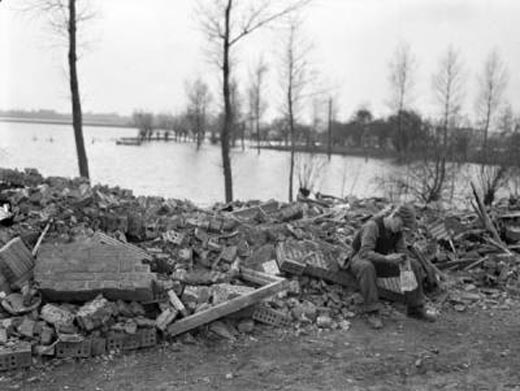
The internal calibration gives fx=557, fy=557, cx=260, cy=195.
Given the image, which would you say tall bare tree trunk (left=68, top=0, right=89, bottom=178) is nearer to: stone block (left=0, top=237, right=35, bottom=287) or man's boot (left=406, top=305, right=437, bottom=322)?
stone block (left=0, top=237, right=35, bottom=287)

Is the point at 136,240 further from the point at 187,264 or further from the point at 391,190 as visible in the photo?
the point at 391,190

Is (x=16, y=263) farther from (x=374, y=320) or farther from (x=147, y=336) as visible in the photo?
(x=374, y=320)

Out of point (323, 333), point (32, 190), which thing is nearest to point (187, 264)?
point (323, 333)

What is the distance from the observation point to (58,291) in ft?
17.2

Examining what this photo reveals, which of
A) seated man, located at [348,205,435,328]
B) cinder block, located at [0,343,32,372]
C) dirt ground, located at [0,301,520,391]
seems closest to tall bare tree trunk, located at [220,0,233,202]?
seated man, located at [348,205,435,328]

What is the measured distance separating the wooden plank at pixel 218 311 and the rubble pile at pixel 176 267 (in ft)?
0.04

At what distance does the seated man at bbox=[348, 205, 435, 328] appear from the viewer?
6.11 m

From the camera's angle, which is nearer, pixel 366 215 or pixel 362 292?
pixel 362 292

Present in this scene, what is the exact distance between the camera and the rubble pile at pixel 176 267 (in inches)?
202

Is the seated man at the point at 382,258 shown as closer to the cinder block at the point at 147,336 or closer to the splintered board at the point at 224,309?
the splintered board at the point at 224,309

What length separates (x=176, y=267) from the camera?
6531mm

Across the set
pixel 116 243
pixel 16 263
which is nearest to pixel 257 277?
pixel 116 243

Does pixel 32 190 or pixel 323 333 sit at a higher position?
pixel 32 190

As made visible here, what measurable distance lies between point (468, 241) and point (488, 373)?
4250 millimetres
